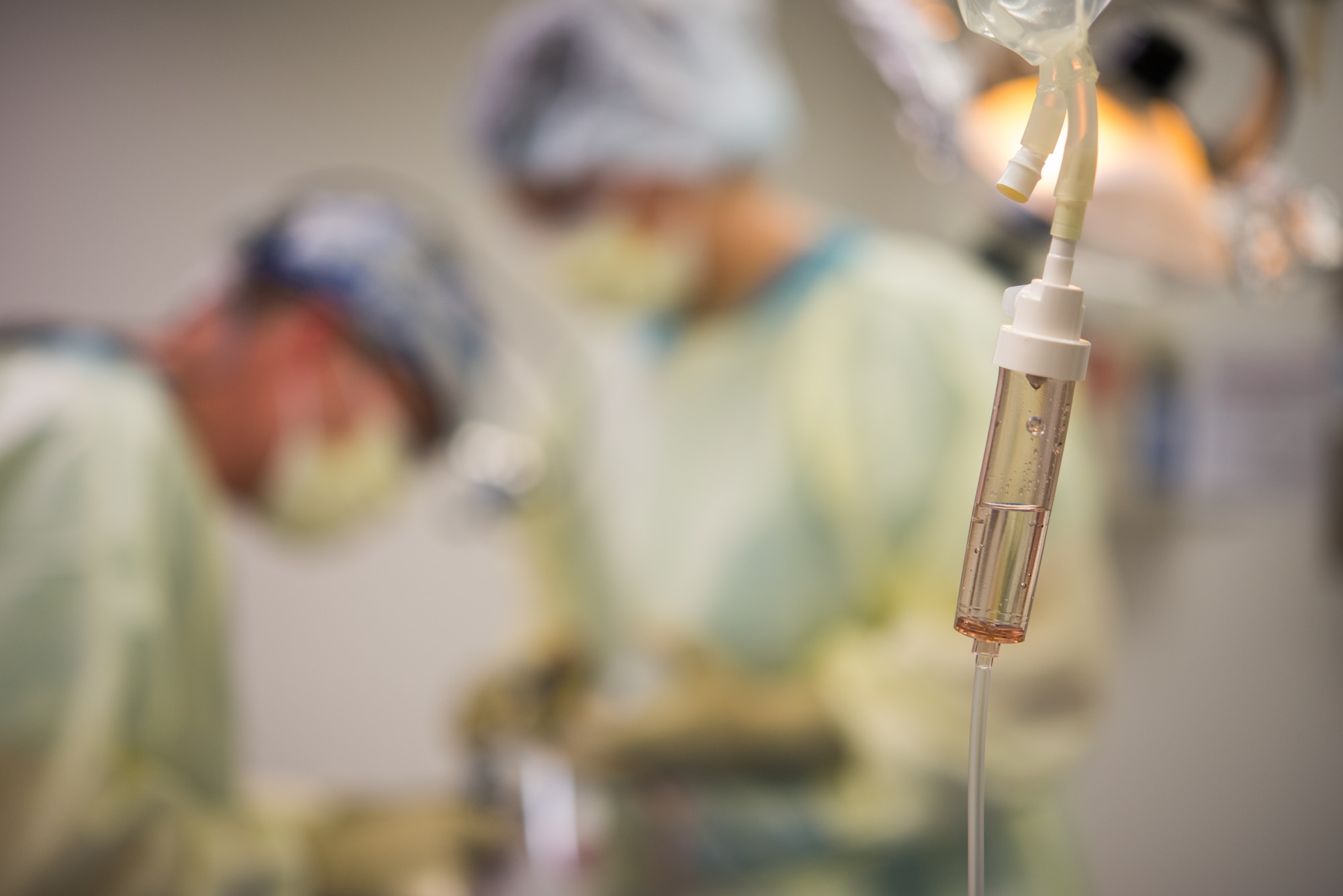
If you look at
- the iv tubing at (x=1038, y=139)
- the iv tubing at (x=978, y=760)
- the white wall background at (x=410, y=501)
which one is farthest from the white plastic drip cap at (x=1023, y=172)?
the white wall background at (x=410, y=501)

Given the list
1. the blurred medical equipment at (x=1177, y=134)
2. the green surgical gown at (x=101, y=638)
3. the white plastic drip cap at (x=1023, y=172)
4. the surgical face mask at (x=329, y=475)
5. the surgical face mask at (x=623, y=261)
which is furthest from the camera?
the surgical face mask at (x=623, y=261)

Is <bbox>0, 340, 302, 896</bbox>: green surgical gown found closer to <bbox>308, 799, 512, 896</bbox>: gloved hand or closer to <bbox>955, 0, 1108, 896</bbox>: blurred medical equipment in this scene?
<bbox>308, 799, 512, 896</bbox>: gloved hand

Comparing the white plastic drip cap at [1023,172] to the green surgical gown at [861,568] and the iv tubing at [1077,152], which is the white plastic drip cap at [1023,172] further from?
the green surgical gown at [861,568]

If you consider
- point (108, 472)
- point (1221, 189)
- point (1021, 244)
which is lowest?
point (108, 472)

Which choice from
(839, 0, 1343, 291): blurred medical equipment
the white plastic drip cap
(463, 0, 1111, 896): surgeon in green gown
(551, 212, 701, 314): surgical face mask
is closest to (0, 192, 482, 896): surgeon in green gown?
(551, 212, 701, 314): surgical face mask

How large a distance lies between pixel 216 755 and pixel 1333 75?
1.03 metres

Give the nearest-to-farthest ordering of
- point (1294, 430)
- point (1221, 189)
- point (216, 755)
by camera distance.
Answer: point (1221, 189)
point (216, 755)
point (1294, 430)

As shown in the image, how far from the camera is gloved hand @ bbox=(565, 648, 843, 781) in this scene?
984 mm

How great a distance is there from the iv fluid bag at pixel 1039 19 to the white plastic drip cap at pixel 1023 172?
39 millimetres

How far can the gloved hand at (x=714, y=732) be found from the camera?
98cm

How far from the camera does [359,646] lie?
1312 millimetres

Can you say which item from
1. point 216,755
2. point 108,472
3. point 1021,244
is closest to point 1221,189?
point 1021,244

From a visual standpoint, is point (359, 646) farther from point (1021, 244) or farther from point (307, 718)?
point (1021, 244)

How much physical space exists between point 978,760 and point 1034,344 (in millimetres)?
162
